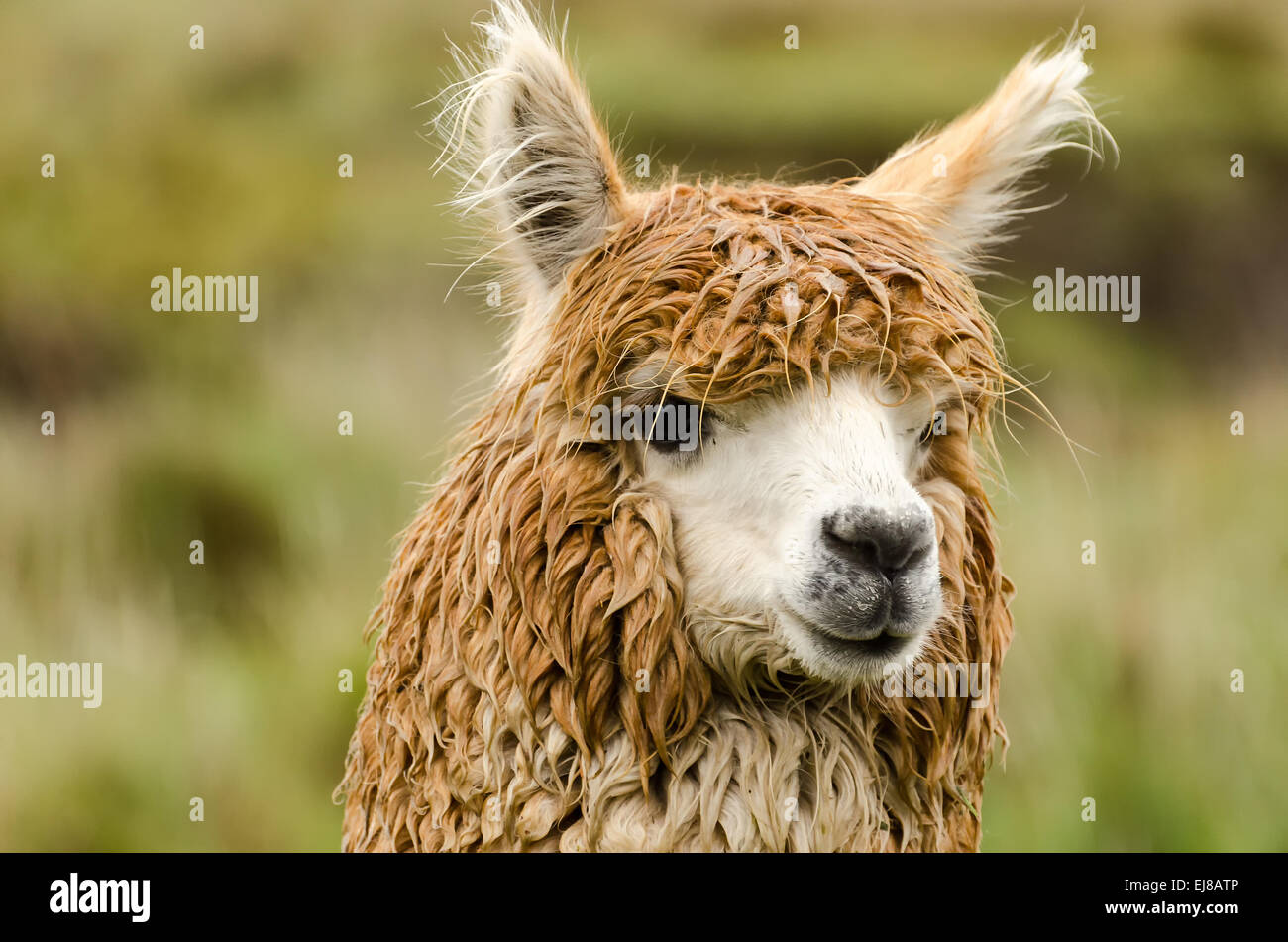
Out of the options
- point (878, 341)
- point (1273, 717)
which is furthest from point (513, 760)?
point (1273, 717)

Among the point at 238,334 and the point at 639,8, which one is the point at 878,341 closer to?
the point at 238,334

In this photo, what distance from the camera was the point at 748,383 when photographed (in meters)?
2.10

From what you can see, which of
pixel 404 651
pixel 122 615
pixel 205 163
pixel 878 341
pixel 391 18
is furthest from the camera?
pixel 391 18

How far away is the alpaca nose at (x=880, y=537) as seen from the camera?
199 cm

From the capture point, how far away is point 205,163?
21.7ft

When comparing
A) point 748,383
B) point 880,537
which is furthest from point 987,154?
point 880,537

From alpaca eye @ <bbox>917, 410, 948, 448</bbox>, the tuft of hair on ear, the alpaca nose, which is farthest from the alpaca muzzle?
the tuft of hair on ear

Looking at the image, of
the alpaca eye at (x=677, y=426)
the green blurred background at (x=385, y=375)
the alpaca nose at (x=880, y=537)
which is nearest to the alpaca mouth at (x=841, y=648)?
the alpaca nose at (x=880, y=537)

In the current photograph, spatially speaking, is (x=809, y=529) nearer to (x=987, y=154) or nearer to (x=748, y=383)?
(x=748, y=383)

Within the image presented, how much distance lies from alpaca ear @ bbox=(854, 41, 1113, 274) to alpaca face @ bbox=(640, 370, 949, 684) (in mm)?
578

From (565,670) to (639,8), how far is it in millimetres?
5948

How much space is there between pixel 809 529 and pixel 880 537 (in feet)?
0.36

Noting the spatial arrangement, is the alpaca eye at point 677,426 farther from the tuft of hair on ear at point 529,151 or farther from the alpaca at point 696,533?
the tuft of hair on ear at point 529,151

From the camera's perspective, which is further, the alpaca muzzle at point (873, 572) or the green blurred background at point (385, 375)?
the green blurred background at point (385, 375)
